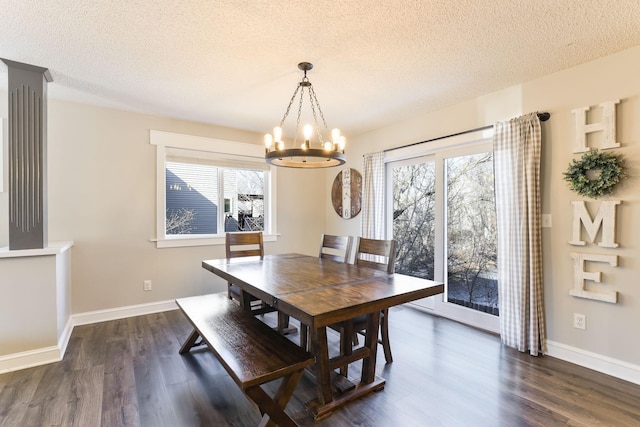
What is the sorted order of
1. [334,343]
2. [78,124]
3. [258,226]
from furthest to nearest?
1. [258,226]
2. [78,124]
3. [334,343]

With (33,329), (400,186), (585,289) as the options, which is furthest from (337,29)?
(33,329)

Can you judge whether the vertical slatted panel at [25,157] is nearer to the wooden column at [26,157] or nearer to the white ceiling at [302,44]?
the wooden column at [26,157]

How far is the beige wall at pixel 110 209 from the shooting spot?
125 inches

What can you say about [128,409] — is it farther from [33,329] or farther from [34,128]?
[34,128]

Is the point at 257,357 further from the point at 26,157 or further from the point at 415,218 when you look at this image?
the point at 415,218

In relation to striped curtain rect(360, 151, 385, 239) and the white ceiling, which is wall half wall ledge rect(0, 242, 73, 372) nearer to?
the white ceiling

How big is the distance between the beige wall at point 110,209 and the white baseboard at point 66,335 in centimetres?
7

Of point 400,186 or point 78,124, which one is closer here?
point 78,124

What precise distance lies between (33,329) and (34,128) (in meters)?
1.64

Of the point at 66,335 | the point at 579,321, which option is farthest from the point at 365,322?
the point at 66,335

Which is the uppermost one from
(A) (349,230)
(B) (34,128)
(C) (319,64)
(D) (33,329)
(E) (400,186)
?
(C) (319,64)

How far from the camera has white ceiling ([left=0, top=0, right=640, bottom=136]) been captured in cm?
179

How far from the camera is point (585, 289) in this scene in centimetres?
239

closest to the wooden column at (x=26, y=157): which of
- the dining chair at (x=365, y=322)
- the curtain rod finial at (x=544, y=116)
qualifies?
the dining chair at (x=365, y=322)
